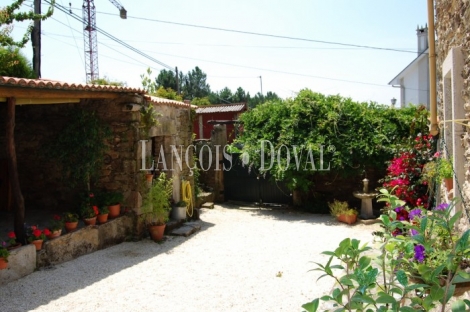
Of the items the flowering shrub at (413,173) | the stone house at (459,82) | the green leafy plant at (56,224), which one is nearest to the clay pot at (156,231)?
the green leafy plant at (56,224)

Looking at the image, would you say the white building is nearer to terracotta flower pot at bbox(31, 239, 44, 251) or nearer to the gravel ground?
the gravel ground

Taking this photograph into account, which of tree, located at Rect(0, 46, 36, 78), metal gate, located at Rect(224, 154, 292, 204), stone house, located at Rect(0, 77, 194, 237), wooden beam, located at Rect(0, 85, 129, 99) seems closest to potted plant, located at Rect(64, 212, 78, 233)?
stone house, located at Rect(0, 77, 194, 237)

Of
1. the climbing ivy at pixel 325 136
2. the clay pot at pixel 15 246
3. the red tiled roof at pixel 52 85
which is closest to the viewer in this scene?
the red tiled roof at pixel 52 85

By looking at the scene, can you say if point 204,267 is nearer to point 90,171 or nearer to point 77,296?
point 77,296

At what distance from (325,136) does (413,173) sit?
338cm

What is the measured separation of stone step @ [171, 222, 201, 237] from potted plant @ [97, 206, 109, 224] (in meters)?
1.51

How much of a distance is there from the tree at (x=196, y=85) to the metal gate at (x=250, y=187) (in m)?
32.0

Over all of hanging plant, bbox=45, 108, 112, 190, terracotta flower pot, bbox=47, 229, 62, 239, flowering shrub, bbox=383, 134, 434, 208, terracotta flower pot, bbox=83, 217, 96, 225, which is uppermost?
hanging plant, bbox=45, 108, 112, 190

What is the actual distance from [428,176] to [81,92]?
204 inches

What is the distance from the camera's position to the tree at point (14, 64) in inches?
304

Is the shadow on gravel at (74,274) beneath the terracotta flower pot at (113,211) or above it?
beneath

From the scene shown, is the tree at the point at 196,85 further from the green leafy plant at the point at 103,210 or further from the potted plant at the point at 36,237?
the potted plant at the point at 36,237

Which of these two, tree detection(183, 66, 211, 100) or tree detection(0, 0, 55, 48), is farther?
tree detection(183, 66, 211, 100)

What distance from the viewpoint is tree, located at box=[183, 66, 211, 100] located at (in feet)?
141
